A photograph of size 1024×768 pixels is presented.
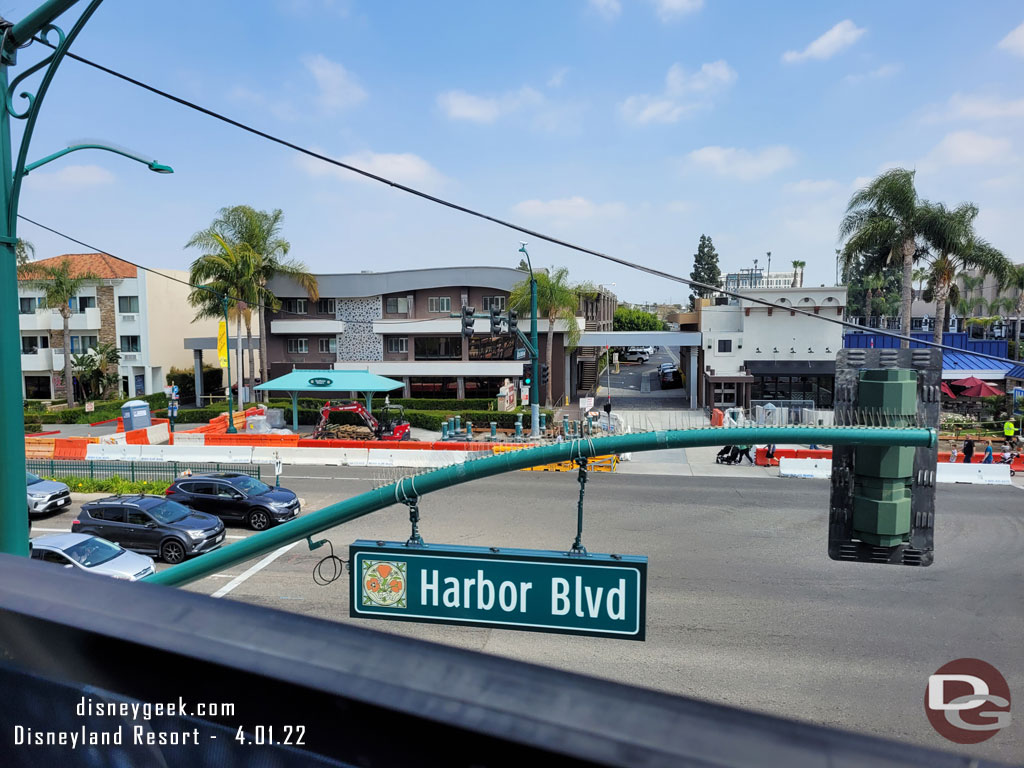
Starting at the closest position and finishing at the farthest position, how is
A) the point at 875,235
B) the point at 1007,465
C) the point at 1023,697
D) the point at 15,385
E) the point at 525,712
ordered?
the point at 525,712, the point at 15,385, the point at 1023,697, the point at 1007,465, the point at 875,235

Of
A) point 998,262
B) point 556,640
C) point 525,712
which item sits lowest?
point 556,640

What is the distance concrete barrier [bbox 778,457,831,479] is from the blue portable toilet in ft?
90.7

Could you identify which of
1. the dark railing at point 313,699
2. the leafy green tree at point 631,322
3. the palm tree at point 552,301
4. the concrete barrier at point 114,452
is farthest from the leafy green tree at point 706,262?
the dark railing at point 313,699

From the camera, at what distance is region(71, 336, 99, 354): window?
5154cm

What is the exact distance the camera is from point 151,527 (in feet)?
54.3

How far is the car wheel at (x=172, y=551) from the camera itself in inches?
646

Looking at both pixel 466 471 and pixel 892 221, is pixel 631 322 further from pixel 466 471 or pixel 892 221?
pixel 466 471

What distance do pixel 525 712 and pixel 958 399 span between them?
4662 cm

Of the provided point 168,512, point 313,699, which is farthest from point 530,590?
point 168,512

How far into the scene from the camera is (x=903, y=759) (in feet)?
2.20

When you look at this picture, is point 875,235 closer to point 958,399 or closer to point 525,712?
point 958,399

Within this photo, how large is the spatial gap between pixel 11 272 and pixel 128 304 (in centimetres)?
5170

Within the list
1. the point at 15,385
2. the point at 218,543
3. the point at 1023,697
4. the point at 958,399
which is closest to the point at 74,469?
the point at 218,543

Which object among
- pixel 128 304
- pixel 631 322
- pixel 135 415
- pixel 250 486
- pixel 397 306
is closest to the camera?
pixel 250 486
